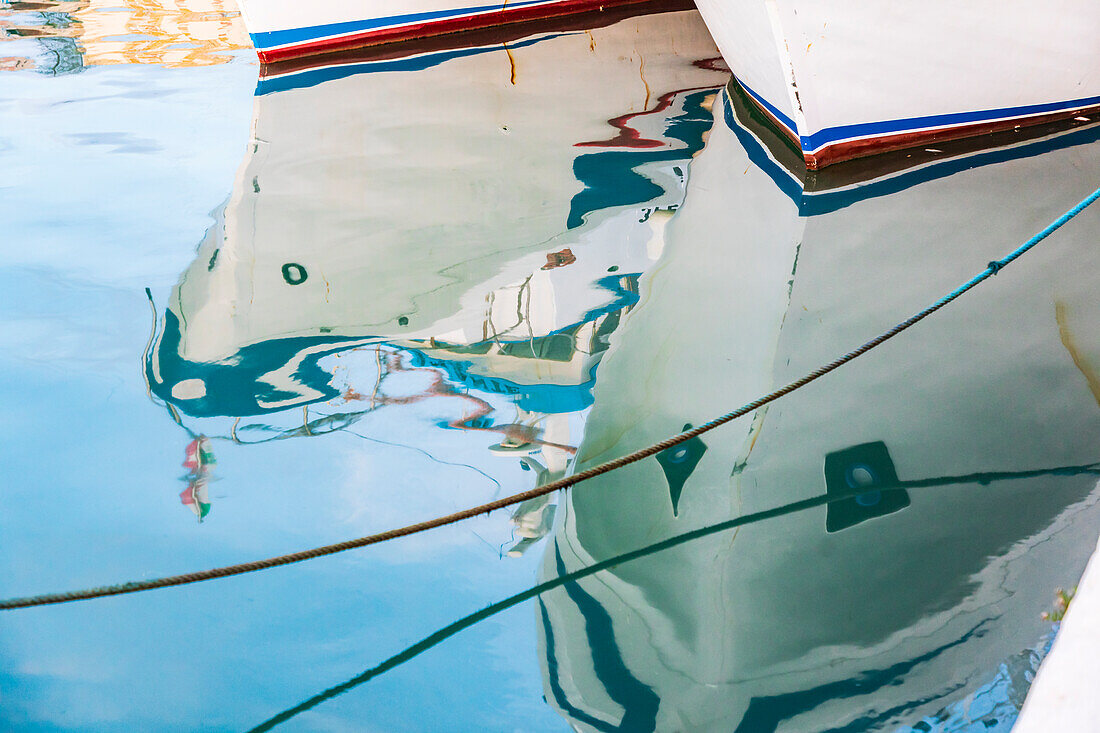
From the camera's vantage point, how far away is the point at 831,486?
2441 millimetres

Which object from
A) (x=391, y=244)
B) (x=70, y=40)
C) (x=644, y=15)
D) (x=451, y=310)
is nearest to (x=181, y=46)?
(x=70, y=40)

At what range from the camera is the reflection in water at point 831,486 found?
189 cm

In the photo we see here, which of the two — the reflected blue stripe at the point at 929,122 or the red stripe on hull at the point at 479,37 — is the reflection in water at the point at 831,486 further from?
the red stripe on hull at the point at 479,37

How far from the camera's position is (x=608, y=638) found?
2.02m

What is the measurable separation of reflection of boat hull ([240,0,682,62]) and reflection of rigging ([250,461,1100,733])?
6354 millimetres

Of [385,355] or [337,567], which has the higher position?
[385,355]

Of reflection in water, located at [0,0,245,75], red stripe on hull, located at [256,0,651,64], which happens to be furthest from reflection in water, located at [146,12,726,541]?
reflection in water, located at [0,0,245,75]

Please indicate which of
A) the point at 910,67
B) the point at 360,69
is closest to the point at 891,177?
the point at 910,67

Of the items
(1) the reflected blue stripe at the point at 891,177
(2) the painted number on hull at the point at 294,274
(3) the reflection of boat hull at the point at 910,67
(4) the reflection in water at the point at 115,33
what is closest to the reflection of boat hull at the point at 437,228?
(2) the painted number on hull at the point at 294,274

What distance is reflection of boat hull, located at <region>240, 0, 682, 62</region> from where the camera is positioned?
699 centimetres

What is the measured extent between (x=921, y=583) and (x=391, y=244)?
2819 millimetres

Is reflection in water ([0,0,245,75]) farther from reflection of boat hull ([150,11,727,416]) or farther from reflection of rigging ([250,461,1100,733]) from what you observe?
reflection of rigging ([250,461,1100,733])

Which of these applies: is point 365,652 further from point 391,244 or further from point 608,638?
point 391,244

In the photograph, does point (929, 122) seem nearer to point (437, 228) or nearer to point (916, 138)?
point (916, 138)
